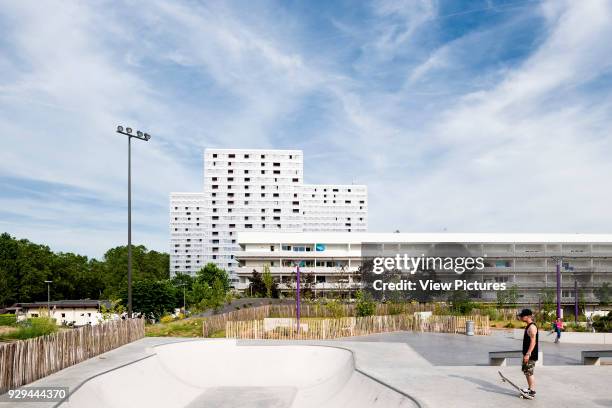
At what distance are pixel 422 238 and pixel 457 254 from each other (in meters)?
5.73

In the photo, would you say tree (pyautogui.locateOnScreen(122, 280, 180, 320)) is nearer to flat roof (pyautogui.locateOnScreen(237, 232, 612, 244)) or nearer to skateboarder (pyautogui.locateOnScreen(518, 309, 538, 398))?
flat roof (pyautogui.locateOnScreen(237, 232, 612, 244))

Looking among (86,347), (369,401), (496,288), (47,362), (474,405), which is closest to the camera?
(474,405)

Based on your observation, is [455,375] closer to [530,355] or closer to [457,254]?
[530,355]

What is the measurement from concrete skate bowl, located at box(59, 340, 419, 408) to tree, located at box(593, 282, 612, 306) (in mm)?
67330

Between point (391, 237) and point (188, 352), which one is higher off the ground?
point (391, 237)

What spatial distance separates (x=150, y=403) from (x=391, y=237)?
63.6 m

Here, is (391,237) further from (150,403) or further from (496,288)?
(150,403)

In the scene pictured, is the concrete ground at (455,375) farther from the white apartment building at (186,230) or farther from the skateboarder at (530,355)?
the white apartment building at (186,230)

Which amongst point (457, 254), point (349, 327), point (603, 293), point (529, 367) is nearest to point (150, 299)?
point (457, 254)

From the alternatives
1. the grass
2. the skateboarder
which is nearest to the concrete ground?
the skateboarder

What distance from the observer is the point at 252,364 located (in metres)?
21.5

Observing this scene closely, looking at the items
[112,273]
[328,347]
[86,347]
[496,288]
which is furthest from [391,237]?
[112,273]

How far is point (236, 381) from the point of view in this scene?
20594 mm

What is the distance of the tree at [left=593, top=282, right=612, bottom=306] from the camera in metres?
73.4
